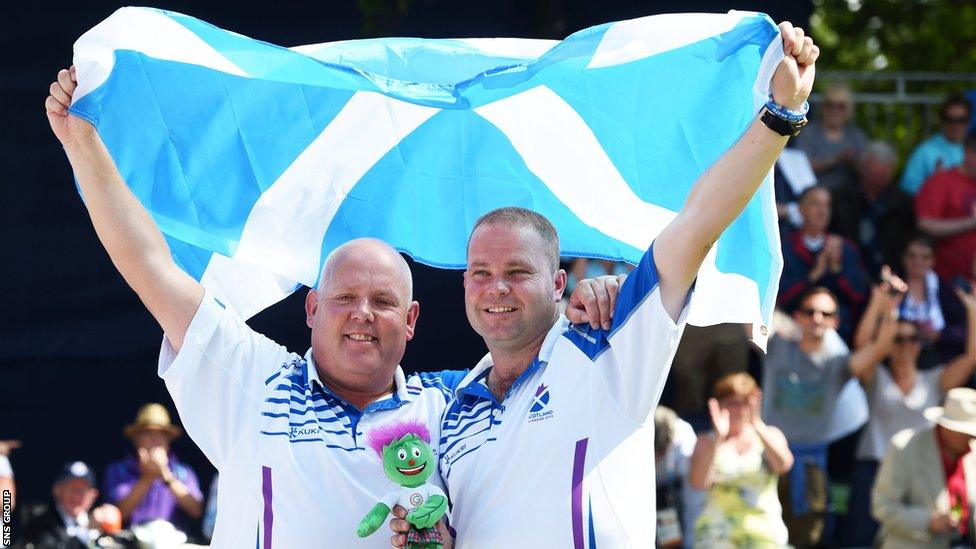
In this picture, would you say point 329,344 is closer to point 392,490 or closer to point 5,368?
point 392,490

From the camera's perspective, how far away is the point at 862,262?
9523 mm

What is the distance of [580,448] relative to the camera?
4.06 m

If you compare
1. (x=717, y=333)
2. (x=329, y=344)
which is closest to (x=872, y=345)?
(x=717, y=333)

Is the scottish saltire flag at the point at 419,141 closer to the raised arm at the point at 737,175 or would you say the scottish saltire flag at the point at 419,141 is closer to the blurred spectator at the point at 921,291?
the raised arm at the point at 737,175

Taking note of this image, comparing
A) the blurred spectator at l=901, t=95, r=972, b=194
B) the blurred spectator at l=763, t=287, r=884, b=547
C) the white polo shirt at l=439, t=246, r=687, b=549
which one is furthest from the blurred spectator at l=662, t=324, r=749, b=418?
the white polo shirt at l=439, t=246, r=687, b=549

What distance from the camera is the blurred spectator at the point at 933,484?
8.10 m

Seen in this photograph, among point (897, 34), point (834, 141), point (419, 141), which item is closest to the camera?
point (419, 141)

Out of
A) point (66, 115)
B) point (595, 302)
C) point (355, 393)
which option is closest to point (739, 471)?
point (355, 393)

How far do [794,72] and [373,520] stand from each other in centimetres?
158

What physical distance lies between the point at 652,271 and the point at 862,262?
583 cm

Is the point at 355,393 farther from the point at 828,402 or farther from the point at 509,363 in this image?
the point at 828,402

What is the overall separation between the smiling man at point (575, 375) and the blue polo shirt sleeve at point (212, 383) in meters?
0.59

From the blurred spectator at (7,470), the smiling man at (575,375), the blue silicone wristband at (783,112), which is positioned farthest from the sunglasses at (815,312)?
the blue silicone wristband at (783,112)

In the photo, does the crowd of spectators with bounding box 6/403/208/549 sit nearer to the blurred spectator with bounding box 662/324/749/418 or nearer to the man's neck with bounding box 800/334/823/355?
the blurred spectator with bounding box 662/324/749/418
